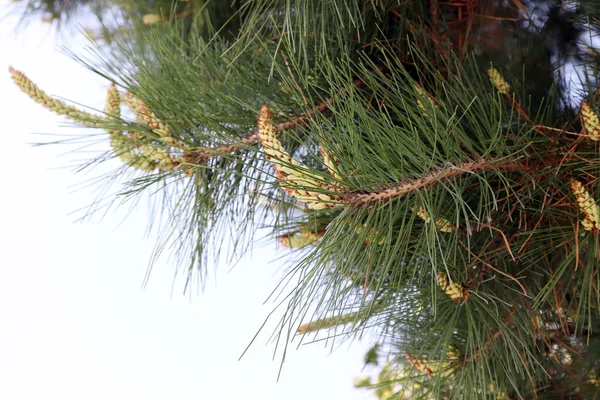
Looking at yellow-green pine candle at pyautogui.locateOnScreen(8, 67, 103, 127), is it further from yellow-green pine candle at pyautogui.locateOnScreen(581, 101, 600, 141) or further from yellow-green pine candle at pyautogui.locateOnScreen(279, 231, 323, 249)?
yellow-green pine candle at pyautogui.locateOnScreen(581, 101, 600, 141)

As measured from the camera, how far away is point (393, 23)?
19.2 inches

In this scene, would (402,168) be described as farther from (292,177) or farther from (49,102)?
(49,102)

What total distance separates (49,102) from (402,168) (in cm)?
25

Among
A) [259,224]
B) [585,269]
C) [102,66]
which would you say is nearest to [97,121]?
[102,66]

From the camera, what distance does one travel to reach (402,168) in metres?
0.32

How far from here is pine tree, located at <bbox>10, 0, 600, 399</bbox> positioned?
1.08 ft

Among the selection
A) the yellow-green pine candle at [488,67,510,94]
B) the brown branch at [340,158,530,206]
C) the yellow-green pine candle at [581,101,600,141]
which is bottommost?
the brown branch at [340,158,530,206]

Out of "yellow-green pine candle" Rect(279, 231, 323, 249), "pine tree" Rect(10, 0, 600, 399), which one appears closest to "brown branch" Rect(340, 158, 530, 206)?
"pine tree" Rect(10, 0, 600, 399)

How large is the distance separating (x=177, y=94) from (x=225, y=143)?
0.05 metres

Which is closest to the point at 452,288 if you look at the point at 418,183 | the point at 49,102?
the point at 418,183

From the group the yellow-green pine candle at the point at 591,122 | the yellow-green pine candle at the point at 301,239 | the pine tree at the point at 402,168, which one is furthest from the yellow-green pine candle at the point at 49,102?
the yellow-green pine candle at the point at 591,122

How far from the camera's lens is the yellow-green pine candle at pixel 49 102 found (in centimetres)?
42

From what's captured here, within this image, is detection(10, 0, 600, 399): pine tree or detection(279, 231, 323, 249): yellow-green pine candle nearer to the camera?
detection(10, 0, 600, 399): pine tree

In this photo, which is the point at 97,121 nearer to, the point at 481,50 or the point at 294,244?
the point at 294,244
